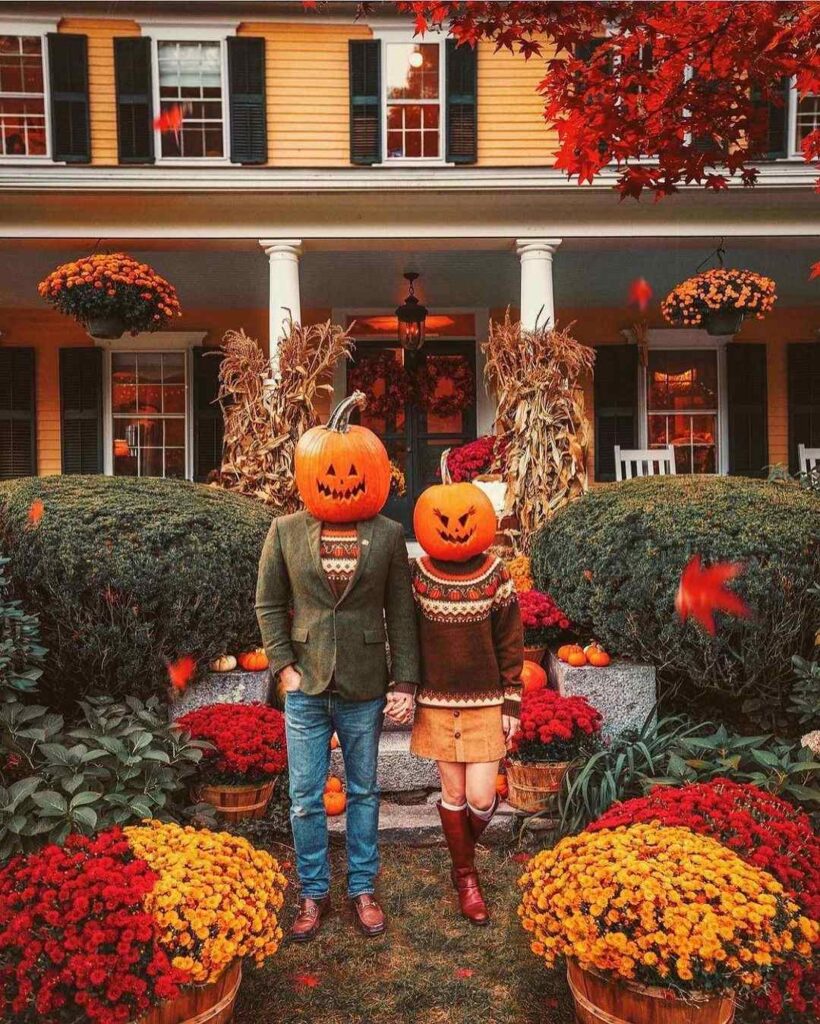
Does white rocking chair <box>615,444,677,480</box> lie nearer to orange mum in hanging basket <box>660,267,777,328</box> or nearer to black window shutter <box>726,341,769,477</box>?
black window shutter <box>726,341,769,477</box>

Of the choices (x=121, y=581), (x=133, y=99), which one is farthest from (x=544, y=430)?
(x=133, y=99)

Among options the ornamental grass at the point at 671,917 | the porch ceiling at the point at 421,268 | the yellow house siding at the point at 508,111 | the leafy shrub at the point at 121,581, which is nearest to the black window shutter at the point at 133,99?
the porch ceiling at the point at 421,268

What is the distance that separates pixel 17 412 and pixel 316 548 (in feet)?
29.2

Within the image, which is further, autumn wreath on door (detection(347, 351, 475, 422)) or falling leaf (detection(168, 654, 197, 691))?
autumn wreath on door (detection(347, 351, 475, 422))

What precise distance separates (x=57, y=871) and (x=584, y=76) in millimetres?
4693

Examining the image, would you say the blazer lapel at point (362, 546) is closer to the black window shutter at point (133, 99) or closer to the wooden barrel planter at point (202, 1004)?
the wooden barrel planter at point (202, 1004)

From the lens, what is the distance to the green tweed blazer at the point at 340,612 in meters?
2.64

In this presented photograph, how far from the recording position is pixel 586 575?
4.26m

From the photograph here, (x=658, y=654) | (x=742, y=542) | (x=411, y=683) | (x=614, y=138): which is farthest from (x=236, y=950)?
(x=614, y=138)

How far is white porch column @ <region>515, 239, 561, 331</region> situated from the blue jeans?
565 centimetres

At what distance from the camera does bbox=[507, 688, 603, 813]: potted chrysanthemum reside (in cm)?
357

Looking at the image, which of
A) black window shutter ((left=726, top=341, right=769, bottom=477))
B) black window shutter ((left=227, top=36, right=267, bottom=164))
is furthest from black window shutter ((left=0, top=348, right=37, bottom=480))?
black window shutter ((left=726, top=341, right=769, bottom=477))

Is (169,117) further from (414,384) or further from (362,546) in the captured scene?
(362,546)

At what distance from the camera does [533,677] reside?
14.2ft
